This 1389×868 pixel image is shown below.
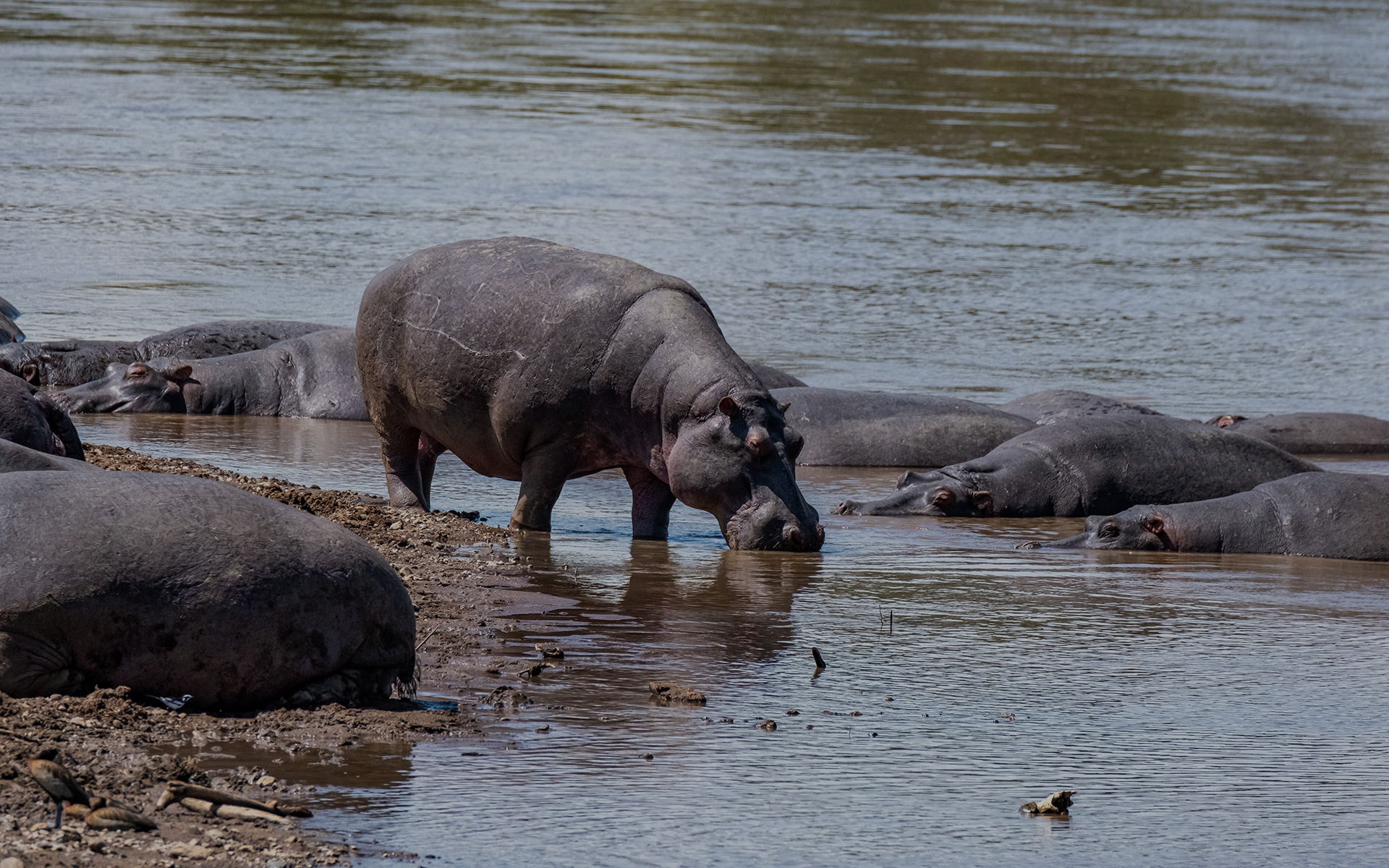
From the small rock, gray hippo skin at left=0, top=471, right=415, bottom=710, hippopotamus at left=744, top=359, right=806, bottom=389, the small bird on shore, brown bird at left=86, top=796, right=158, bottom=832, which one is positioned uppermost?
gray hippo skin at left=0, top=471, right=415, bottom=710

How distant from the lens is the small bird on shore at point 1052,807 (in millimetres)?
4637

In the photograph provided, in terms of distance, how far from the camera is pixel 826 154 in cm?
2391

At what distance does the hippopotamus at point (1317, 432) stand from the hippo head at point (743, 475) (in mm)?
4658

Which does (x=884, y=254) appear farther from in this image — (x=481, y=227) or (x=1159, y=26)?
(x=1159, y=26)

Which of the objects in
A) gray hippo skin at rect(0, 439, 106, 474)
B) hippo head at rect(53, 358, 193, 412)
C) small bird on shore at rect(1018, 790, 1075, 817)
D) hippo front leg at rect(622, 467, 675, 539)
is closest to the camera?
small bird on shore at rect(1018, 790, 1075, 817)

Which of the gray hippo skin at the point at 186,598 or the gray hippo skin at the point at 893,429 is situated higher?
the gray hippo skin at the point at 186,598

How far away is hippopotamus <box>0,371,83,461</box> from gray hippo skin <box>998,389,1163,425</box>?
6.14m

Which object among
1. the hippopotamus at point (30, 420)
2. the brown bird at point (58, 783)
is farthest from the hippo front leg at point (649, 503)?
the brown bird at point (58, 783)

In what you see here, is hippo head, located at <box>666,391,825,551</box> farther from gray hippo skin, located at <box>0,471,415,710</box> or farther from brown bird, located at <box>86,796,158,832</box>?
brown bird, located at <box>86,796,158,832</box>

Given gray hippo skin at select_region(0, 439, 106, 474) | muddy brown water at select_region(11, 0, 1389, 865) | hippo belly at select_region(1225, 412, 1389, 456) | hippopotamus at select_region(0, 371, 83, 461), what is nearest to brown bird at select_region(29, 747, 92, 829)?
muddy brown water at select_region(11, 0, 1389, 865)

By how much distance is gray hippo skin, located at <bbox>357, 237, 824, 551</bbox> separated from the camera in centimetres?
806

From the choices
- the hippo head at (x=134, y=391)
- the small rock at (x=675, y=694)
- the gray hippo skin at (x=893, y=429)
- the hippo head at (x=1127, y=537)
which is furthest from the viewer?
the hippo head at (x=134, y=391)

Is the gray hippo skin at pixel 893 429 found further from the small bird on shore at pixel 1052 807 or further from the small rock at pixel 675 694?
the small bird on shore at pixel 1052 807

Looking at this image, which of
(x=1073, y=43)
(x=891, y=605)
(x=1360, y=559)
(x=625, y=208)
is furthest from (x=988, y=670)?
(x=1073, y=43)
